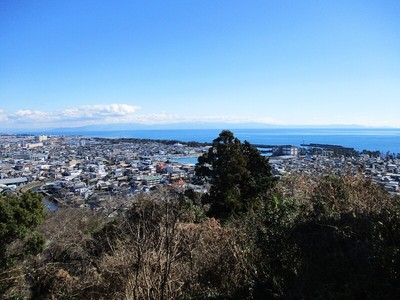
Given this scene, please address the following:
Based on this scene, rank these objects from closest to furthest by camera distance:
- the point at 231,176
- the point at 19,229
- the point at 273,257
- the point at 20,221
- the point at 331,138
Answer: the point at 273,257 → the point at 19,229 → the point at 20,221 → the point at 231,176 → the point at 331,138

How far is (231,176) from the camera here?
30.2 feet

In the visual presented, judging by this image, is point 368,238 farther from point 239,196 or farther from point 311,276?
point 239,196

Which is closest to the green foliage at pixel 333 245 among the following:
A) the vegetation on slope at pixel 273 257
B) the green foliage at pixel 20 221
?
the vegetation on slope at pixel 273 257

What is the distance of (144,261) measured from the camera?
2838mm

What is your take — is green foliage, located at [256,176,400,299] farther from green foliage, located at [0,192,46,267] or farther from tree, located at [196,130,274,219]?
green foliage, located at [0,192,46,267]

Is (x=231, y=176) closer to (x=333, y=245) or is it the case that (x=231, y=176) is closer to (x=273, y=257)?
(x=273, y=257)

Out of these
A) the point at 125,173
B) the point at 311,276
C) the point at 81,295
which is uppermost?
the point at 311,276

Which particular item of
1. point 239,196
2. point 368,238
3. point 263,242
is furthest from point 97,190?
point 368,238

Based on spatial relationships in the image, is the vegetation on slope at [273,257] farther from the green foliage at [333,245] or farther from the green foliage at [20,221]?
the green foliage at [20,221]

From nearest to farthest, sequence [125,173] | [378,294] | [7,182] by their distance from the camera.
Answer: [378,294], [7,182], [125,173]

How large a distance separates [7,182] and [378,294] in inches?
876

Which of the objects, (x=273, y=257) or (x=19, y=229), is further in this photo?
(x=19, y=229)

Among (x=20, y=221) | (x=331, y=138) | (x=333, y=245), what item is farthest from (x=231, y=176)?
(x=331, y=138)

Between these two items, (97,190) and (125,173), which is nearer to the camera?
(97,190)
